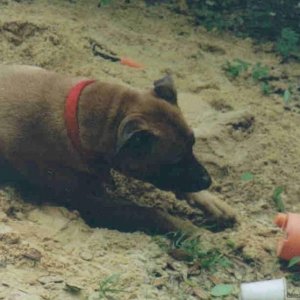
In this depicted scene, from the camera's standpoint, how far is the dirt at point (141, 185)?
3873mm

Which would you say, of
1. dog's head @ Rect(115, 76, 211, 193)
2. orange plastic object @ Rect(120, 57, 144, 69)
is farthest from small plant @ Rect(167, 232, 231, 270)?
orange plastic object @ Rect(120, 57, 144, 69)

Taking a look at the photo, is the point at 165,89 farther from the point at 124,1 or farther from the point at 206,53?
the point at 124,1

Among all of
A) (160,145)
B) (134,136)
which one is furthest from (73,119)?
(160,145)

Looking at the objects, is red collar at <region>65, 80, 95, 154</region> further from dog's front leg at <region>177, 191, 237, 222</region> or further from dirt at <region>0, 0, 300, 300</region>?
dog's front leg at <region>177, 191, 237, 222</region>

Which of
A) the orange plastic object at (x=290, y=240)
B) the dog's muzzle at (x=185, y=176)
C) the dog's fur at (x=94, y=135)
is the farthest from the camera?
the dog's muzzle at (x=185, y=176)

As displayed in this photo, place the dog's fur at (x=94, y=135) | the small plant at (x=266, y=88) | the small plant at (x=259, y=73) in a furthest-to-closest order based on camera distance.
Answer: the small plant at (x=259, y=73) < the small plant at (x=266, y=88) < the dog's fur at (x=94, y=135)

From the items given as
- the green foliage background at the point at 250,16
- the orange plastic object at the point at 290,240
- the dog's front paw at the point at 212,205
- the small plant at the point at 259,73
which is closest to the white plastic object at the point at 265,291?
the orange plastic object at the point at 290,240

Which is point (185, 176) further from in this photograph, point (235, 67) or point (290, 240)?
point (235, 67)

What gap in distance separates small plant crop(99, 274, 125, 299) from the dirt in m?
0.03

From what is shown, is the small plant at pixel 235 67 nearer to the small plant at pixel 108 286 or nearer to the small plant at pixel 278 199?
the small plant at pixel 278 199

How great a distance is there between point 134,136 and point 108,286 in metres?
0.97

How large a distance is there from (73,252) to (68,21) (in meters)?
2.96

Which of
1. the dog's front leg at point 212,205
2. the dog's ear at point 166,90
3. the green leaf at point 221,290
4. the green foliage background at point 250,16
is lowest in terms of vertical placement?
the dog's front leg at point 212,205

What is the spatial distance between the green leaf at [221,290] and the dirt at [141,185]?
0.05 meters
